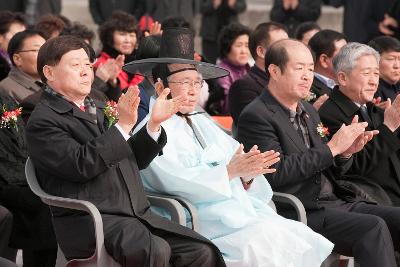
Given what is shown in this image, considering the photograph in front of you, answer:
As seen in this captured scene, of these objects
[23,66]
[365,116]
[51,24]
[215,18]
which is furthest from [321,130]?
[215,18]

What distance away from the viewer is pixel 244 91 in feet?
28.3

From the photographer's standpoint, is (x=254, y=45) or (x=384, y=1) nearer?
(x=254, y=45)

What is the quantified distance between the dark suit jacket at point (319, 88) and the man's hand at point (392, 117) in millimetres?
1450

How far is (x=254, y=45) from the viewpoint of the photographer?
938 centimetres

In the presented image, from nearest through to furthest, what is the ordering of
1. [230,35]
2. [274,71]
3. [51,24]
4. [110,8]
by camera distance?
[274,71] → [51,24] → [230,35] → [110,8]

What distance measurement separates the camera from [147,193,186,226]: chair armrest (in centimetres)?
639

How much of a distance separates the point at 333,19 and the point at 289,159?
30.8ft

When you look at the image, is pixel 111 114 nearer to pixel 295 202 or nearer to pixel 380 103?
pixel 295 202

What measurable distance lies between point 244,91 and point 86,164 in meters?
2.89

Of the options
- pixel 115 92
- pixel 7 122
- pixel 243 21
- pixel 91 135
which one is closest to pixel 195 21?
pixel 243 21

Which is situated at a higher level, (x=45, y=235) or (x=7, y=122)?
(x=7, y=122)

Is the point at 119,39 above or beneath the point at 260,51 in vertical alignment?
beneath

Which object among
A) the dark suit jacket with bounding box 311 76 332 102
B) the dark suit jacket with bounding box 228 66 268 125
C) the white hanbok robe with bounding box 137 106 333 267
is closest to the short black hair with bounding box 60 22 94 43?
the dark suit jacket with bounding box 228 66 268 125

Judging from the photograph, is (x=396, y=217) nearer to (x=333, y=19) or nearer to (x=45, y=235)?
(x=45, y=235)
